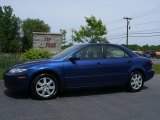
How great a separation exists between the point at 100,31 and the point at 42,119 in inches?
1325

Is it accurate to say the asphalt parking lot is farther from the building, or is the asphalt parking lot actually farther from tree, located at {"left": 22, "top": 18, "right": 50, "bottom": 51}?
tree, located at {"left": 22, "top": 18, "right": 50, "bottom": 51}

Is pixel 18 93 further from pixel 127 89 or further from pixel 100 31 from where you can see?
pixel 100 31

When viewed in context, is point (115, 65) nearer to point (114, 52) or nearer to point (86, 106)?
point (114, 52)

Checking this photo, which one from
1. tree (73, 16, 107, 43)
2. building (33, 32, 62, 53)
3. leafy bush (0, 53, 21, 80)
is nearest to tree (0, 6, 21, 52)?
tree (73, 16, 107, 43)

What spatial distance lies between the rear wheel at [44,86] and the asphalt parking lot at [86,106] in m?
0.20

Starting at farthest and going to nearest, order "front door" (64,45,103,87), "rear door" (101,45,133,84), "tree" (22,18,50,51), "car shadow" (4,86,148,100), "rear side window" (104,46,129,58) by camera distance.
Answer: "tree" (22,18,50,51) → "rear side window" (104,46,129,58) → "rear door" (101,45,133,84) → "car shadow" (4,86,148,100) → "front door" (64,45,103,87)

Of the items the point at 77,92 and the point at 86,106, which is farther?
the point at 77,92

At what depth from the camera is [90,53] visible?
867 centimetres

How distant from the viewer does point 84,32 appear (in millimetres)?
40625

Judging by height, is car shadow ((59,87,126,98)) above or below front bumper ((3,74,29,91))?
below

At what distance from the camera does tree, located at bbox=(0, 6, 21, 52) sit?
196ft

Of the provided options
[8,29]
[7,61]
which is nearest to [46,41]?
[7,61]

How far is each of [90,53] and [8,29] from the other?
55.2 meters

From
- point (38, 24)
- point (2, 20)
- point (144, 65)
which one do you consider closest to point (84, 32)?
point (2, 20)
